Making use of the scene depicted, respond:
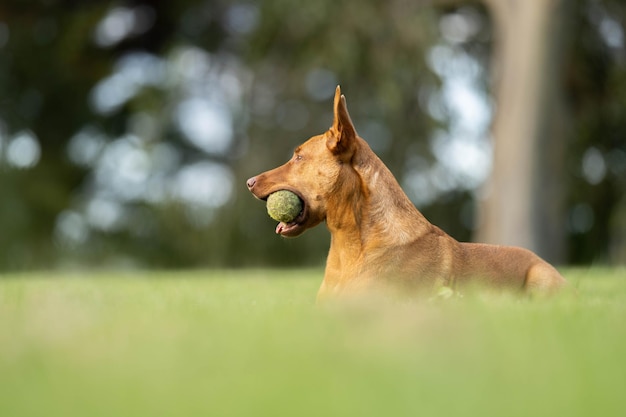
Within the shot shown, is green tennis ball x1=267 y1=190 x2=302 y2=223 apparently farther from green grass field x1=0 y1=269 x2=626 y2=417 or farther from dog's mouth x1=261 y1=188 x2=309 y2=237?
green grass field x1=0 y1=269 x2=626 y2=417

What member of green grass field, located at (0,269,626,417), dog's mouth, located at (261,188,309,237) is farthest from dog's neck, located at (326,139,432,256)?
green grass field, located at (0,269,626,417)

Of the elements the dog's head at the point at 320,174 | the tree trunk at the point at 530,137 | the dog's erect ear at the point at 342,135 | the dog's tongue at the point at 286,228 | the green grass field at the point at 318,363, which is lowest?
the green grass field at the point at 318,363

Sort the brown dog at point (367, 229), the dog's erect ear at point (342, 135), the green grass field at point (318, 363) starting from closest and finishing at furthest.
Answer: the green grass field at point (318, 363), the brown dog at point (367, 229), the dog's erect ear at point (342, 135)

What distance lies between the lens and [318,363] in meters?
2.41

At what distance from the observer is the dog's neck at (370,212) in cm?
468

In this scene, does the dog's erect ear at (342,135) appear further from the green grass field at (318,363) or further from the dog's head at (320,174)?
the green grass field at (318,363)

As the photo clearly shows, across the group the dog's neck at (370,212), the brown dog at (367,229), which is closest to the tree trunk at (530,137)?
the brown dog at (367,229)

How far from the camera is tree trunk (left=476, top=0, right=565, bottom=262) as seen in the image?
12.0 meters

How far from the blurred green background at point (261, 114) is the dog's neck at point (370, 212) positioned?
7557 mm

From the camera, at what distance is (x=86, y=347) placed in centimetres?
258

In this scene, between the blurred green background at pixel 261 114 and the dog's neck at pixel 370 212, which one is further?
the blurred green background at pixel 261 114

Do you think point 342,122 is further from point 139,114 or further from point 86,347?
point 139,114

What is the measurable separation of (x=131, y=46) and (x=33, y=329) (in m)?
17.1

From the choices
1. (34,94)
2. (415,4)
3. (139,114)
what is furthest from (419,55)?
(34,94)
